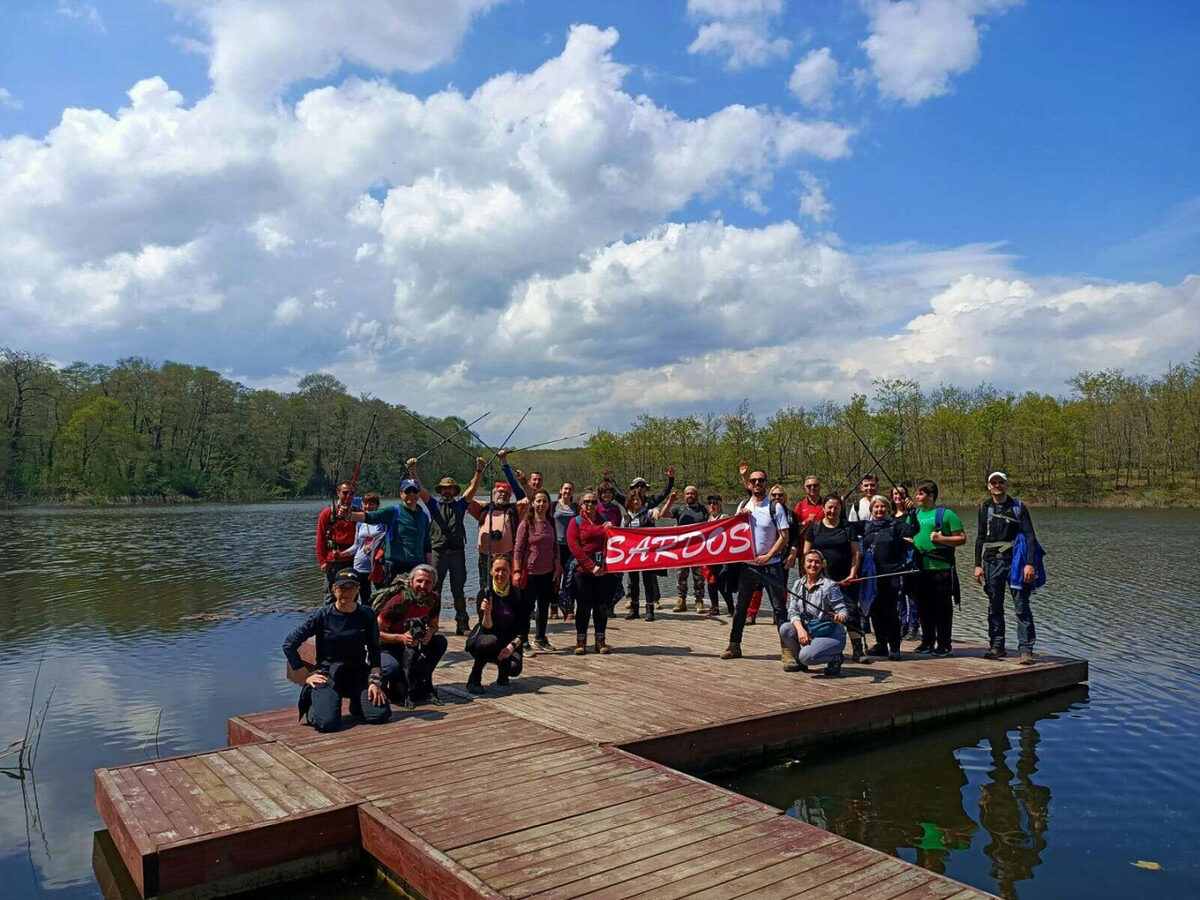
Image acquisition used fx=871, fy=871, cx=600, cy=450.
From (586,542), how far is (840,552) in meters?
2.80

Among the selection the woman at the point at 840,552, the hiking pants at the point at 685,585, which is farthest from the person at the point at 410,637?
the hiking pants at the point at 685,585

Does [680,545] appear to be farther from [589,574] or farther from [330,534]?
[330,534]

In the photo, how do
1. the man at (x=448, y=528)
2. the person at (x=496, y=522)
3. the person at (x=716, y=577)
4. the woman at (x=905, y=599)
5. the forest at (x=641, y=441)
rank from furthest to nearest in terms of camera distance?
the forest at (x=641, y=441)
the person at (x=716, y=577)
the person at (x=496, y=522)
the man at (x=448, y=528)
the woman at (x=905, y=599)

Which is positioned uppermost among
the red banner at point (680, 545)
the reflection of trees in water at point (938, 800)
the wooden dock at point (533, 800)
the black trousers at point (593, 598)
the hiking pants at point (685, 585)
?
the red banner at point (680, 545)

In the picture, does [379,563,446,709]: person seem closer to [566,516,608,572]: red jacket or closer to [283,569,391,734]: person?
[283,569,391,734]: person

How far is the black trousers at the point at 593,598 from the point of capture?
32.4 ft

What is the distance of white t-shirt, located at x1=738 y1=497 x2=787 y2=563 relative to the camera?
9672mm

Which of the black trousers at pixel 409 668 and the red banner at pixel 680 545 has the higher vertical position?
the red banner at pixel 680 545

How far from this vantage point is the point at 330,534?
1000 centimetres

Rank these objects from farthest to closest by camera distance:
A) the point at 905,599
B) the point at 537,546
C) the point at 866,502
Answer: the point at 905,599 → the point at 866,502 → the point at 537,546

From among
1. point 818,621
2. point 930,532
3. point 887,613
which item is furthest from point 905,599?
point 818,621

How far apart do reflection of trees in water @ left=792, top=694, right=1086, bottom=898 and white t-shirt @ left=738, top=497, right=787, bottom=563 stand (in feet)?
7.98

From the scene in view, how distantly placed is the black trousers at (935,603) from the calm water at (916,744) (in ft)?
4.03

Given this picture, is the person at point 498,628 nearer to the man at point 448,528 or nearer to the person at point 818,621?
the man at point 448,528
